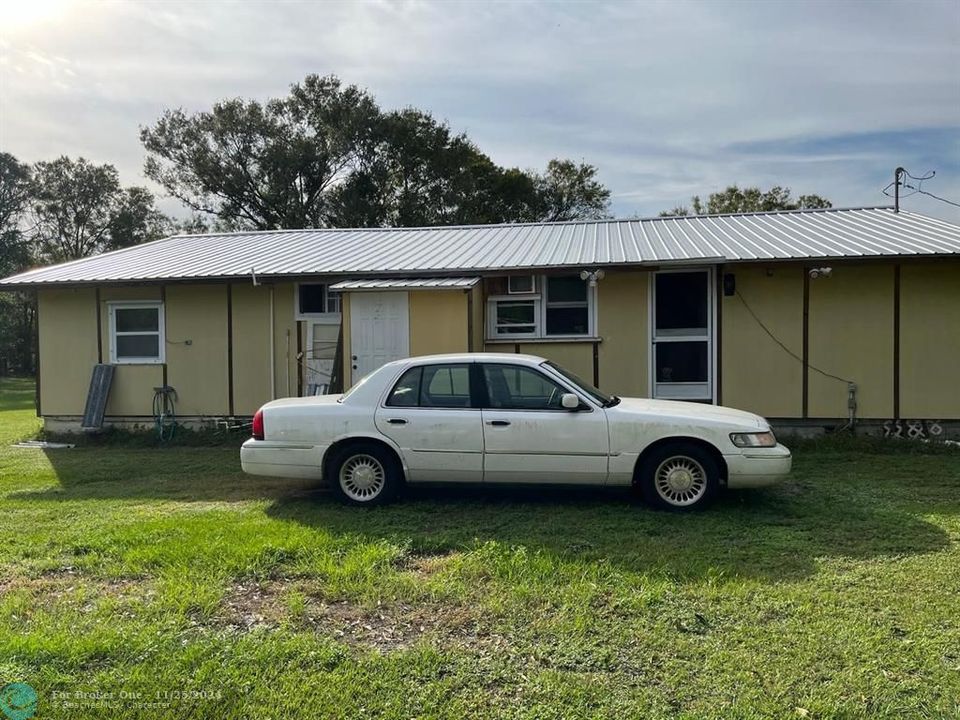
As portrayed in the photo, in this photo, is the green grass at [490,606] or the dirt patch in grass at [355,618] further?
the dirt patch in grass at [355,618]

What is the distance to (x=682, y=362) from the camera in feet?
34.9

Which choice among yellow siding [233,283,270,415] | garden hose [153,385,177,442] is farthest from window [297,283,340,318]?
garden hose [153,385,177,442]

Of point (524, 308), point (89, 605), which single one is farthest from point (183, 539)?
point (524, 308)

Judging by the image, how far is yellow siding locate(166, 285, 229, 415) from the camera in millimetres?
11492

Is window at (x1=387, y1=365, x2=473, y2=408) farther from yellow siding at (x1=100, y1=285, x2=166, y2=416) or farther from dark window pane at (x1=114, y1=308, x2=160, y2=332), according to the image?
dark window pane at (x1=114, y1=308, x2=160, y2=332)

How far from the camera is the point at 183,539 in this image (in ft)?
17.6

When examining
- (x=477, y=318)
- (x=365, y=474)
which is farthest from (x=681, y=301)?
(x=365, y=474)

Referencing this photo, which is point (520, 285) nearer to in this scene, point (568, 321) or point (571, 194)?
point (568, 321)

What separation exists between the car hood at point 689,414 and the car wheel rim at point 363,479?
7.33 ft

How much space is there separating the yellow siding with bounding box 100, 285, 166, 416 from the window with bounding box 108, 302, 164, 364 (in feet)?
0.40

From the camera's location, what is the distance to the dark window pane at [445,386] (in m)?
6.38

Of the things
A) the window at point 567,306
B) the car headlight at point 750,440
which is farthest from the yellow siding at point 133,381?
the car headlight at point 750,440

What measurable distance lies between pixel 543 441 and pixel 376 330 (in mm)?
4613

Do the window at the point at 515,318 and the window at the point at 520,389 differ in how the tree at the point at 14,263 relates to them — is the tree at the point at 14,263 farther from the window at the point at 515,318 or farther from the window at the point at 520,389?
the window at the point at 520,389
